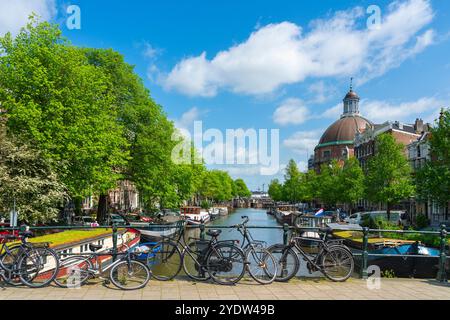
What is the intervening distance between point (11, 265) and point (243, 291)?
16.2 ft

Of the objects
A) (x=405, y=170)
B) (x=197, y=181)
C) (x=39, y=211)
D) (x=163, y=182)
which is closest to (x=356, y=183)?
(x=405, y=170)

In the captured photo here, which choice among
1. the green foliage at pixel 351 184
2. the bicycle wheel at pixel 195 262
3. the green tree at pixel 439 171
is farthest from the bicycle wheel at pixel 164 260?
the green foliage at pixel 351 184

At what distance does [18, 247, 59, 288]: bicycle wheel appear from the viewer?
8.38 meters

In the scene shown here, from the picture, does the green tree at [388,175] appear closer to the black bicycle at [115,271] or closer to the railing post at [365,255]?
the railing post at [365,255]

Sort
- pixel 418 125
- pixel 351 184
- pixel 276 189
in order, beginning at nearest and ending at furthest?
pixel 351 184, pixel 418 125, pixel 276 189

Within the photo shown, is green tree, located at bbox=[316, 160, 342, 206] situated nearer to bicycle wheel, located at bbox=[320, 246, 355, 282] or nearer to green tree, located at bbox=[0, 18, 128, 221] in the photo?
green tree, located at bbox=[0, 18, 128, 221]

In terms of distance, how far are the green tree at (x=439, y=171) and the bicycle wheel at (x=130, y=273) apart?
2844 cm

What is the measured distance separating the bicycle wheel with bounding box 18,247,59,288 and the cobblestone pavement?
209 mm

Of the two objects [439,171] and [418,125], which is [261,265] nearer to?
[439,171]

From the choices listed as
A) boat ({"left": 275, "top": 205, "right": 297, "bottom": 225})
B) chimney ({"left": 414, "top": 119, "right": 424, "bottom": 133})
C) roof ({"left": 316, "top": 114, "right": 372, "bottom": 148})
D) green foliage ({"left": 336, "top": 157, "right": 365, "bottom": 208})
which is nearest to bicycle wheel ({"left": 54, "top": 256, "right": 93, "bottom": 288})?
boat ({"left": 275, "top": 205, "right": 297, "bottom": 225})

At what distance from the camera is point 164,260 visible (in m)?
9.68

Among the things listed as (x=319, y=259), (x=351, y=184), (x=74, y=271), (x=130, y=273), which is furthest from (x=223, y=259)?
(x=351, y=184)

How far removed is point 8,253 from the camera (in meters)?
8.69

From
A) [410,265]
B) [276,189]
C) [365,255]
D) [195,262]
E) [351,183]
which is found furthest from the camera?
[276,189]
